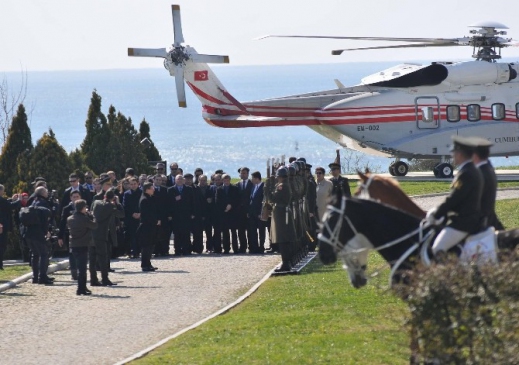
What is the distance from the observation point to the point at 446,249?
395 inches

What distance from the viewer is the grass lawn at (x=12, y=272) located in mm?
19391

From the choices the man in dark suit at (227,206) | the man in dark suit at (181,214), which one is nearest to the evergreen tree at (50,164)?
the man in dark suit at (181,214)

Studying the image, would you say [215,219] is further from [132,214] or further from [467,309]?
[467,309]

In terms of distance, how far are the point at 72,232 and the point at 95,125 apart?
1437 cm

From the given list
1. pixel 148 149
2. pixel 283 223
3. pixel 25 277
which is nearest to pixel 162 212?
pixel 25 277

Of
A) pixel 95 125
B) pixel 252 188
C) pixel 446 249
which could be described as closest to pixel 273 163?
pixel 252 188

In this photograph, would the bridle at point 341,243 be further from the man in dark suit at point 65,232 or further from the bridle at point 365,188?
the man in dark suit at point 65,232

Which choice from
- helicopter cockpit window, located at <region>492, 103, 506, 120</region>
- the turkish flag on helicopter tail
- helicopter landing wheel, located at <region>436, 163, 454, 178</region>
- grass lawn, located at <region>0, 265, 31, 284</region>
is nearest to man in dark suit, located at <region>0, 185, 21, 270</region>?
grass lawn, located at <region>0, 265, 31, 284</region>

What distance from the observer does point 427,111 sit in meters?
34.4

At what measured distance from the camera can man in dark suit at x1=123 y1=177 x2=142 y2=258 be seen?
74.0 ft

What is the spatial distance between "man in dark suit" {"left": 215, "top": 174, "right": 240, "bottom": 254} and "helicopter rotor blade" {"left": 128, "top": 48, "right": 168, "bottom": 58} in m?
11.1

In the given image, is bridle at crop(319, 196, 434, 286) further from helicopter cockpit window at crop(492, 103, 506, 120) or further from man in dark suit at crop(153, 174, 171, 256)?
helicopter cockpit window at crop(492, 103, 506, 120)

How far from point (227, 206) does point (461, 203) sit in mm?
13698

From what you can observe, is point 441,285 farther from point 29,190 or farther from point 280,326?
point 29,190
